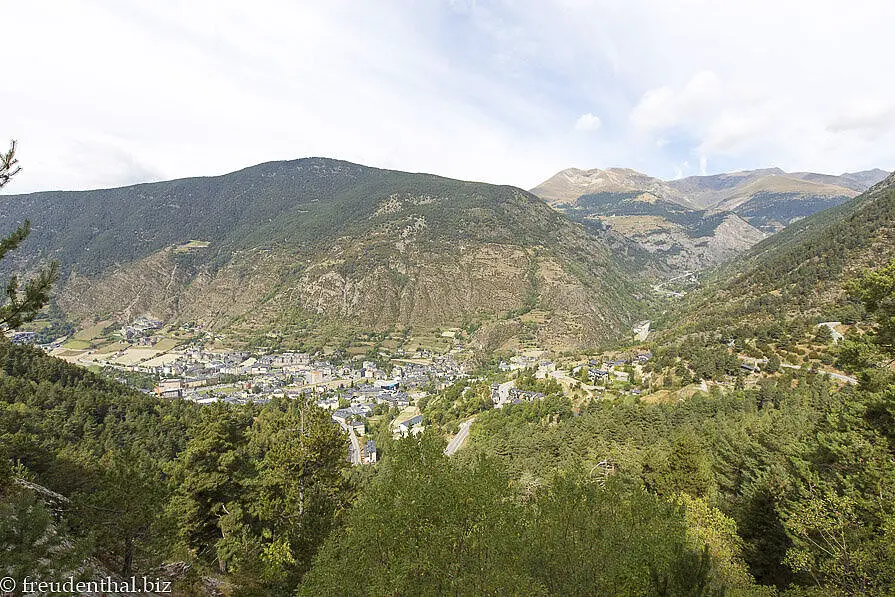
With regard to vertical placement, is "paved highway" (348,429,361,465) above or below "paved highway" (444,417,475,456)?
below

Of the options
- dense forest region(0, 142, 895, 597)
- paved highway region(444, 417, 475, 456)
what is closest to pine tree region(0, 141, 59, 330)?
dense forest region(0, 142, 895, 597)

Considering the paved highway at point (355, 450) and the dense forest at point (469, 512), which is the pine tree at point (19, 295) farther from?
the paved highway at point (355, 450)

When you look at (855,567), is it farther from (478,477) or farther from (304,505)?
(304,505)

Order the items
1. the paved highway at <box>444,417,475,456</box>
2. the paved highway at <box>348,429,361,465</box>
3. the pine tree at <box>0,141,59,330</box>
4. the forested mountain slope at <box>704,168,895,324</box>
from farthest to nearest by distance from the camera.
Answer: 1. the forested mountain slope at <box>704,168,895,324</box>
2. the paved highway at <box>348,429,361,465</box>
3. the paved highway at <box>444,417,475,456</box>
4. the pine tree at <box>0,141,59,330</box>

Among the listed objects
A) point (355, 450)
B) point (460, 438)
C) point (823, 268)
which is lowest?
point (355, 450)

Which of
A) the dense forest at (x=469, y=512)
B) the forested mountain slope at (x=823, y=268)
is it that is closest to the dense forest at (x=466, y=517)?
the dense forest at (x=469, y=512)

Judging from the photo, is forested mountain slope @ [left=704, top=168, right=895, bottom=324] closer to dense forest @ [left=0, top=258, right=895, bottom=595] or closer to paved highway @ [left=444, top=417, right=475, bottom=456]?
paved highway @ [left=444, top=417, right=475, bottom=456]

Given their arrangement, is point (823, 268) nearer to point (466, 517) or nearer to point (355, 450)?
point (355, 450)

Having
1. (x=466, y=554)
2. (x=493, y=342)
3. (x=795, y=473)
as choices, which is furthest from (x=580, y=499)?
(x=493, y=342)

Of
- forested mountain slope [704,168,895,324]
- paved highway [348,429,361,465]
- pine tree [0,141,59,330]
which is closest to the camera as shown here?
pine tree [0,141,59,330]

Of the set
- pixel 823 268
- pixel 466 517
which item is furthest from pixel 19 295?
pixel 823 268

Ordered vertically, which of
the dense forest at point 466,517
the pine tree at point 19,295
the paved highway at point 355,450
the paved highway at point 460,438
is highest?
the pine tree at point 19,295

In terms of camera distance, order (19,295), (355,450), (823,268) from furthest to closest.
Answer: (823,268) → (355,450) → (19,295)
